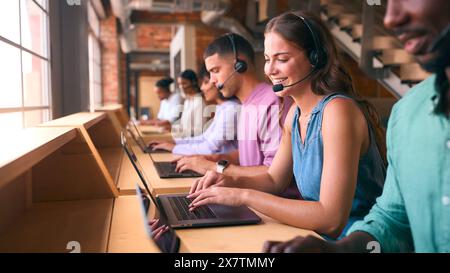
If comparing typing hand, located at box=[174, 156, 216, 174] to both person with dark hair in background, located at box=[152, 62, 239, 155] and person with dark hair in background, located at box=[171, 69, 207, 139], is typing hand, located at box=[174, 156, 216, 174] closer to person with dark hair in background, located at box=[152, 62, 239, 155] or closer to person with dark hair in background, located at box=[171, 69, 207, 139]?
person with dark hair in background, located at box=[152, 62, 239, 155]

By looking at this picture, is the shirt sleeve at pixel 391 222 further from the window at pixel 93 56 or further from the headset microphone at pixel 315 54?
the window at pixel 93 56

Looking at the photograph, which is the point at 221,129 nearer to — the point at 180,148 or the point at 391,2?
the point at 180,148

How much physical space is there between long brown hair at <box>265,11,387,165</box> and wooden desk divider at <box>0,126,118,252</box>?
569 millimetres

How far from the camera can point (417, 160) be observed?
2.12 ft

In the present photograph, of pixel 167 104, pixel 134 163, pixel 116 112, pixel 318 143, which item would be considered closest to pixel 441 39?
pixel 318 143

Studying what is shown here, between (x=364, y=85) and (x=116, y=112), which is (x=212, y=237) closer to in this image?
(x=116, y=112)

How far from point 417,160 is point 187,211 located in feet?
1.77

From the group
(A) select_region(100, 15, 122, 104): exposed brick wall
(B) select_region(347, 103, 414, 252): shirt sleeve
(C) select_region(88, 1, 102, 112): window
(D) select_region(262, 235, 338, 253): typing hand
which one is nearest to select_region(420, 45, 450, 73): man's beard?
Answer: (B) select_region(347, 103, 414, 252): shirt sleeve

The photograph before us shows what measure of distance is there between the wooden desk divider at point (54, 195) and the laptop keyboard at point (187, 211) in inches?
6.3

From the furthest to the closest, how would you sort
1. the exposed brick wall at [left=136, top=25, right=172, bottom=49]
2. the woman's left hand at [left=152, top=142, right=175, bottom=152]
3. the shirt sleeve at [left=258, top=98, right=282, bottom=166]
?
the exposed brick wall at [left=136, top=25, right=172, bottom=49], the woman's left hand at [left=152, top=142, right=175, bottom=152], the shirt sleeve at [left=258, top=98, right=282, bottom=166]

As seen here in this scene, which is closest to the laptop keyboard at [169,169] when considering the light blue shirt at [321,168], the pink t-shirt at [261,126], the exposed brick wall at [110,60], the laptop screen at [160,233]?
the pink t-shirt at [261,126]

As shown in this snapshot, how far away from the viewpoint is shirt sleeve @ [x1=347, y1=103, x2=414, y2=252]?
724 mm

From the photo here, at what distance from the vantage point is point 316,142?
1004 millimetres

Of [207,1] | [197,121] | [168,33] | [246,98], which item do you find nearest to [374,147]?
[246,98]
